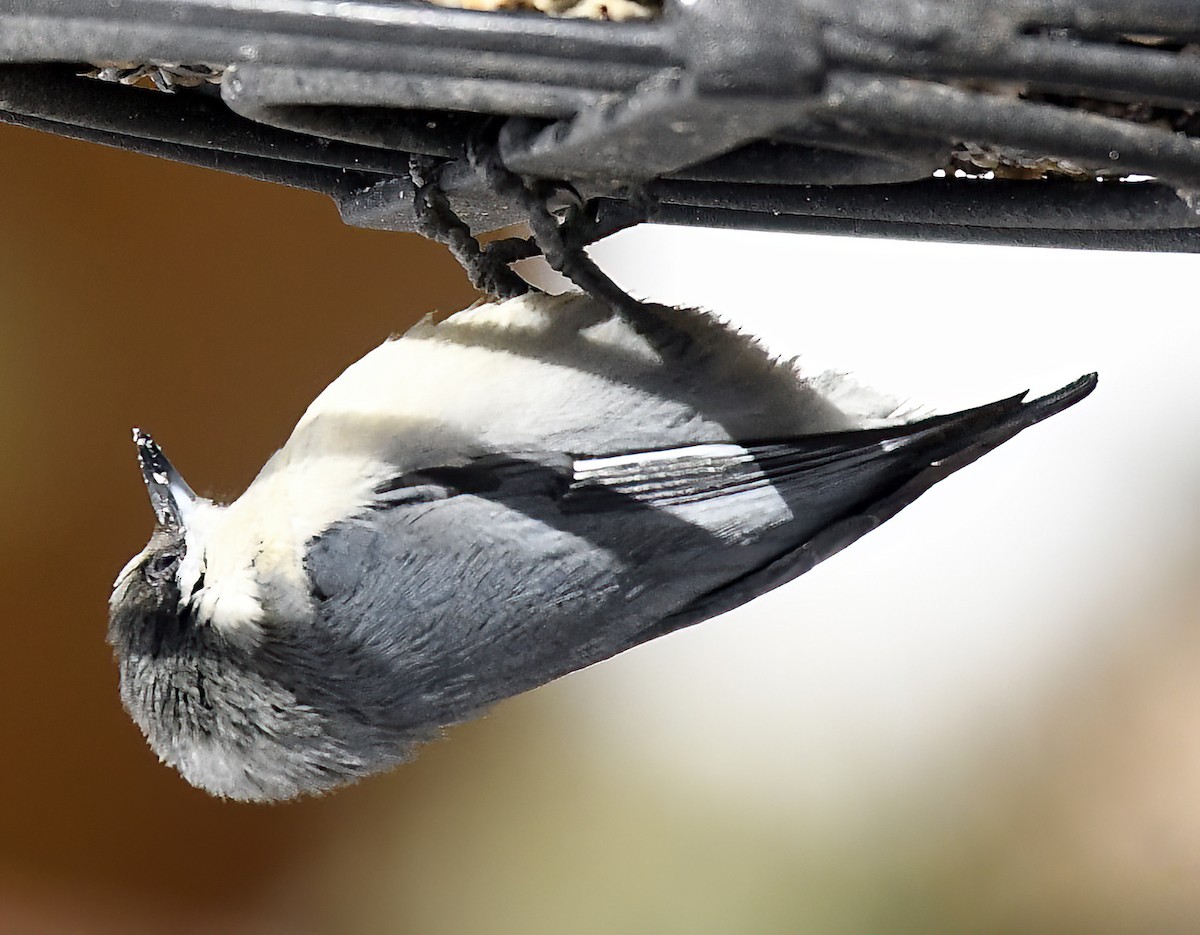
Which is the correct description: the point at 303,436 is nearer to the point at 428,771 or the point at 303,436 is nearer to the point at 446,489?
the point at 446,489

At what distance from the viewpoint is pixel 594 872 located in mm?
1866

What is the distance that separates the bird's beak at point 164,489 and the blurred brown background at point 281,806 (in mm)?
604

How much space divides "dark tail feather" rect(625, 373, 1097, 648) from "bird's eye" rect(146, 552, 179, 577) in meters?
0.30

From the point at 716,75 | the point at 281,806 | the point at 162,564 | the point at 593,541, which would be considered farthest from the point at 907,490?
the point at 281,806

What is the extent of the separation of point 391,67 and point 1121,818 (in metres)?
1.53

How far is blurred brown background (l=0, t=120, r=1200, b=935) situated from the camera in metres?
1.48

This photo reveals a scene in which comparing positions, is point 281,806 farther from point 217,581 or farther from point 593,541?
point 593,541

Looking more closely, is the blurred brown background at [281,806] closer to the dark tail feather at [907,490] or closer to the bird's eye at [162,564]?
the bird's eye at [162,564]

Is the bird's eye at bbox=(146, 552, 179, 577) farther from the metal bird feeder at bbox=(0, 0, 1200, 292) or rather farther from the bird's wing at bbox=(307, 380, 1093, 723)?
the metal bird feeder at bbox=(0, 0, 1200, 292)

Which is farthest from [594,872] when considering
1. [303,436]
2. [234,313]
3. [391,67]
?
[391,67]

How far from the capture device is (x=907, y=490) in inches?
24.6

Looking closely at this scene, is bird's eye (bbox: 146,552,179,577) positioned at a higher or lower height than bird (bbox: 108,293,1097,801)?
higher

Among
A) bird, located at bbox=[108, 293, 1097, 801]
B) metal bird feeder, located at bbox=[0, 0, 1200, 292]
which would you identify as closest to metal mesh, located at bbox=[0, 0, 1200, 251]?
metal bird feeder, located at bbox=[0, 0, 1200, 292]

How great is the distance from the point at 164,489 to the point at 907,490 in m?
0.46
